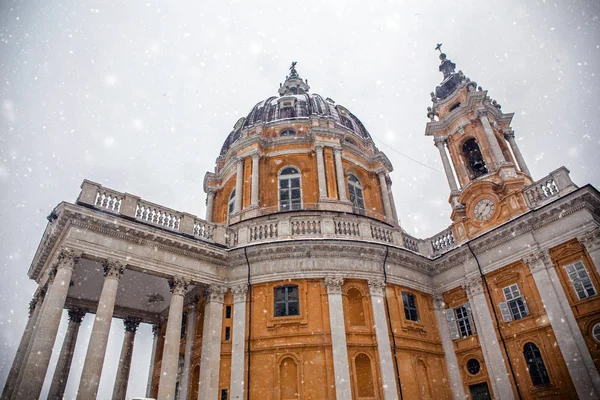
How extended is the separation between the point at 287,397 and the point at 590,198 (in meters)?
13.5

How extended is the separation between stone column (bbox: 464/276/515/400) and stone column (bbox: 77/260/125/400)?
1444 centimetres

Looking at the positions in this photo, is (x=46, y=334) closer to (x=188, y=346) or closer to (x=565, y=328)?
(x=188, y=346)

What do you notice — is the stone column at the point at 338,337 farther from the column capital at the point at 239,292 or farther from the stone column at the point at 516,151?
the stone column at the point at 516,151

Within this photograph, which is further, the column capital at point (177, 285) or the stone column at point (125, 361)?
the stone column at point (125, 361)

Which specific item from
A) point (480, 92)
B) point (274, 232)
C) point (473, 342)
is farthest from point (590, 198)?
point (274, 232)

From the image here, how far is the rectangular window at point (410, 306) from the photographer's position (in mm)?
17719

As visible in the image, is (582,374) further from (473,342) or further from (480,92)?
(480,92)

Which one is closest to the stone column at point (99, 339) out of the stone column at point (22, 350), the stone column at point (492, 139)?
the stone column at point (22, 350)

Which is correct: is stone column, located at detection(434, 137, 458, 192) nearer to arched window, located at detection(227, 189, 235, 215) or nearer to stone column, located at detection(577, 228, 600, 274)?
stone column, located at detection(577, 228, 600, 274)

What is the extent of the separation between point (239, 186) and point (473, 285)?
44.5ft

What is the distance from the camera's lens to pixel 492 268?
56.4ft

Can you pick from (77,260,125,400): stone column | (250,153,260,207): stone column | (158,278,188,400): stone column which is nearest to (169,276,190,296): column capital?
(158,278,188,400): stone column

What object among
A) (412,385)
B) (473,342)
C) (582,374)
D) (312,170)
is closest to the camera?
(582,374)

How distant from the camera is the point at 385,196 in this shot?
25688mm
